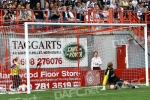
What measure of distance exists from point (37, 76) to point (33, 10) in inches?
149

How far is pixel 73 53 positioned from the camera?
86.5ft

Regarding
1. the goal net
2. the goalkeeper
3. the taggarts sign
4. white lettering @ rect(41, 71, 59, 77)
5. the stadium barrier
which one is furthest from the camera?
the taggarts sign

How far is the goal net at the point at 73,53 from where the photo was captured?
24.7 meters

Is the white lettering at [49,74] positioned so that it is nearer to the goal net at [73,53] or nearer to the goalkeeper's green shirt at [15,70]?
the goal net at [73,53]

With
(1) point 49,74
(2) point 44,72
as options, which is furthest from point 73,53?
(2) point 44,72

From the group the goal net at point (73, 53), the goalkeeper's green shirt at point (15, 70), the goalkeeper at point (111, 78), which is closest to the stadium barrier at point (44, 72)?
the goal net at point (73, 53)

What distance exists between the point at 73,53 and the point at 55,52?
0.89 meters

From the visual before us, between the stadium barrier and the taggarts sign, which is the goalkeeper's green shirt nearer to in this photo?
the stadium barrier

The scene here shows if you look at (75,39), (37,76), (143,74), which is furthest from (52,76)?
(143,74)

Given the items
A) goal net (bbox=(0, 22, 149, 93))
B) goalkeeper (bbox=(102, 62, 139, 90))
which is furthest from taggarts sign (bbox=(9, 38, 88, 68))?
goalkeeper (bbox=(102, 62, 139, 90))

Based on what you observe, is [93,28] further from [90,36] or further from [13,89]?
[13,89]

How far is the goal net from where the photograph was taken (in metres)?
24.7

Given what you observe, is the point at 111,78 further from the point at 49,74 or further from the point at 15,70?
the point at 15,70

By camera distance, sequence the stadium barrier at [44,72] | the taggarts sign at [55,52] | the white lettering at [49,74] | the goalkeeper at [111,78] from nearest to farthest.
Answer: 1. the goalkeeper at [111,78]
2. the stadium barrier at [44,72]
3. the white lettering at [49,74]
4. the taggarts sign at [55,52]
